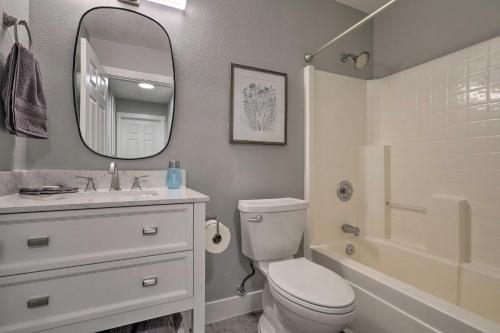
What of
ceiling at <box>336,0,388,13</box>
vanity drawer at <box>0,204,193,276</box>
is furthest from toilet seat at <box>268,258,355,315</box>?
ceiling at <box>336,0,388,13</box>

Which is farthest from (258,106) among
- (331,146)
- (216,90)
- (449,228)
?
(449,228)

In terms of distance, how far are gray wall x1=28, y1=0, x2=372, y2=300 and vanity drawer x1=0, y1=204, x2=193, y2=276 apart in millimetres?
535

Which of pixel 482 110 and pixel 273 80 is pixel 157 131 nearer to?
pixel 273 80

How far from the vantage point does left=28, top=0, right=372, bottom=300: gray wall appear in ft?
4.00

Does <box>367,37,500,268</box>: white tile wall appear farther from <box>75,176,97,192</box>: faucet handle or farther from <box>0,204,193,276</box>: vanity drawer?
<box>75,176,97,192</box>: faucet handle

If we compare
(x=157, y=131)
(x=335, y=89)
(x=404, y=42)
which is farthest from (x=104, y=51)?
(x=404, y=42)

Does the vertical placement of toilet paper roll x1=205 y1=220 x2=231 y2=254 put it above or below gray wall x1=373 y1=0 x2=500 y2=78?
below

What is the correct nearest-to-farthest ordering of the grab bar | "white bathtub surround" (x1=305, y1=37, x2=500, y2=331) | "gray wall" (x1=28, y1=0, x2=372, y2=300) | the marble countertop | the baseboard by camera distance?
the marble countertop
"gray wall" (x1=28, y1=0, x2=372, y2=300)
"white bathtub surround" (x1=305, y1=37, x2=500, y2=331)
the baseboard
the grab bar

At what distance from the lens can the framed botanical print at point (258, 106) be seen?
1.62 metres

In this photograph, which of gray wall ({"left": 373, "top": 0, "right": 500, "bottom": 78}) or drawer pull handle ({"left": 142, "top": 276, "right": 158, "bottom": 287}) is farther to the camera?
gray wall ({"left": 373, "top": 0, "right": 500, "bottom": 78})

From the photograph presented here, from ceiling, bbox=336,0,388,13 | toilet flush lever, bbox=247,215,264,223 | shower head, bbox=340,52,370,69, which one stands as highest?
ceiling, bbox=336,0,388,13

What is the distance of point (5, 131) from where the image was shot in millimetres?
1015

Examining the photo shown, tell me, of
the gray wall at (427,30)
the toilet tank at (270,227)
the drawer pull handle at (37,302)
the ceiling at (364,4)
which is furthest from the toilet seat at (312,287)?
the ceiling at (364,4)

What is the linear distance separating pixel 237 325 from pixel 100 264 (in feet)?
3.48
